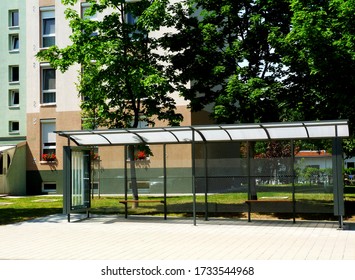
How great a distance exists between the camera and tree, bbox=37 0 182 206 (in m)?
19.9

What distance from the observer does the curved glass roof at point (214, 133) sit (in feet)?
50.6

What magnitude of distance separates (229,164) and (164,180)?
7.60ft

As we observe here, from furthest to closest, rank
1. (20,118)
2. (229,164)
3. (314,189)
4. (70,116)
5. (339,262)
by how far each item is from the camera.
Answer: (20,118), (70,116), (229,164), (314,189), (339,262)

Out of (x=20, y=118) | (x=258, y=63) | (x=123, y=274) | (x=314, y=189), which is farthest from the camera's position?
(x=20, y=118)

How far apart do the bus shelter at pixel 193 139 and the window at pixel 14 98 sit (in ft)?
80.9

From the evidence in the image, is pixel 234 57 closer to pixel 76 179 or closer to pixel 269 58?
pixel 269 58

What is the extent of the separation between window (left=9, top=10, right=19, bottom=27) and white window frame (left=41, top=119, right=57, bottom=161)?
9106 mm

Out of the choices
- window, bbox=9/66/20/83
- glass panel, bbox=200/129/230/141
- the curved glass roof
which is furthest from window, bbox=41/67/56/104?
glass panel, bbox=200/129/230/141

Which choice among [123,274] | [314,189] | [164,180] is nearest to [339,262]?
[123,274]

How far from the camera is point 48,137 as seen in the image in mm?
39062

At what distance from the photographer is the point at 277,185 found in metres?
17.1

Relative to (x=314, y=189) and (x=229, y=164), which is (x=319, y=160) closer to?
(x=314, y=189)

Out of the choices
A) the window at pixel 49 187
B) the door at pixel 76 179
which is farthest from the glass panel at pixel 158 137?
the window at pixel 49 187

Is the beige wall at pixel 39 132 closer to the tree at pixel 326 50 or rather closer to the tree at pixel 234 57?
the tree at pixel 234 57
